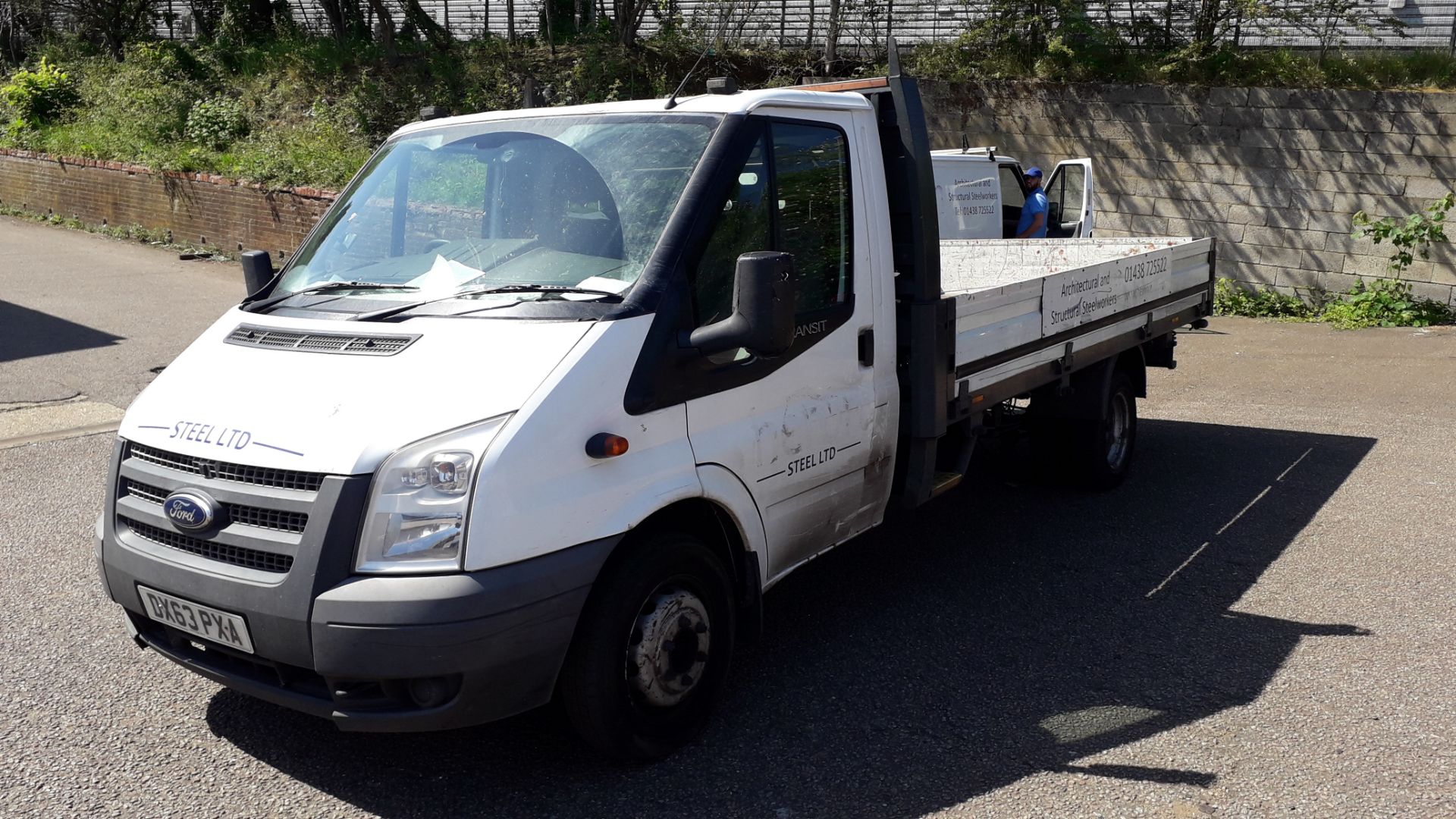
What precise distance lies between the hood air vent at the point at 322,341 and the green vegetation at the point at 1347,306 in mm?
12148

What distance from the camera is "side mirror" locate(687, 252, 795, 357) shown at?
3.66m

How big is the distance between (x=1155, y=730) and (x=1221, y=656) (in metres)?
0.78

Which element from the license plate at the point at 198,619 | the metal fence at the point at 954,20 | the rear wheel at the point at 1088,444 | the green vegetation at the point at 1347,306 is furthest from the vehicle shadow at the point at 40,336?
the green vegetation at the point at 1347,306

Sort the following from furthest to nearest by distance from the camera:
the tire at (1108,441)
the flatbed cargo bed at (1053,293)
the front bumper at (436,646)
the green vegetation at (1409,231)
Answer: the green vegetation at (1409,231) < the tire at (1108,441) < the flatbed cargo bed at (1053,293) < the front bumper at (436,646)

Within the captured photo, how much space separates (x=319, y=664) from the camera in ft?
10.9

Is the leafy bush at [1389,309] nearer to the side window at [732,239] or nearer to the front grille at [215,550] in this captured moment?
the side window at [732,239]

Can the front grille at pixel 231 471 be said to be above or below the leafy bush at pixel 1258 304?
above

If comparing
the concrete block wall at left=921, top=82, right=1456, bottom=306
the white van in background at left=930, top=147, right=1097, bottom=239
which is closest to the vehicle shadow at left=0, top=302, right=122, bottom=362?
the white van in background at left=930, top=147, right=1097, bottom=239

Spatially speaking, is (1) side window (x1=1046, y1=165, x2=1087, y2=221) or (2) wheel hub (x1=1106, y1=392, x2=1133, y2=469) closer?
(2) wheel hub (x1=1106, y1=392, x2=1133, y2=469)

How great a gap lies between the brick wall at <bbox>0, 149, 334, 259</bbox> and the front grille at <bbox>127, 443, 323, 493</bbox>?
12.0 m

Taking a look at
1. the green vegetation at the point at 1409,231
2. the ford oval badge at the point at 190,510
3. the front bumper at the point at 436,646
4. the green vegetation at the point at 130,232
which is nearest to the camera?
the front bumper at the point at 436,646

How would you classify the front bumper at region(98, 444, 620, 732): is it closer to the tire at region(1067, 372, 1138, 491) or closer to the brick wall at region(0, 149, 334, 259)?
the tire at region(1067, 372, 1138, 491)

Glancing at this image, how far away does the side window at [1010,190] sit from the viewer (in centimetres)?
1309

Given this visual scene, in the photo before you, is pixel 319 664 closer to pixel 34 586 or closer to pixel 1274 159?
pixel 34 586
